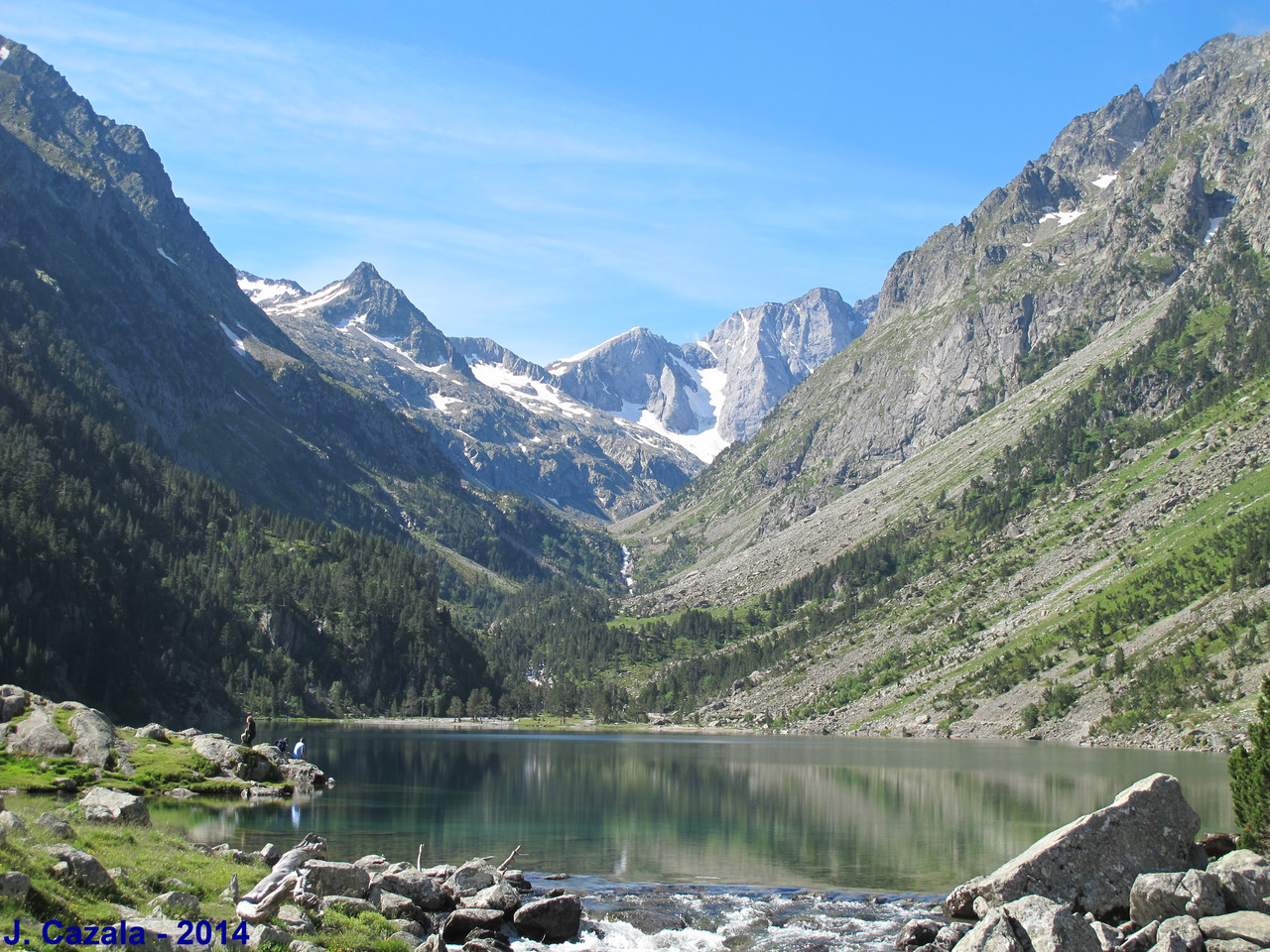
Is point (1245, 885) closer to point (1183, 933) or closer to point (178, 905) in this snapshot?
point (1183, 933)

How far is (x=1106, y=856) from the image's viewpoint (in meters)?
36.9

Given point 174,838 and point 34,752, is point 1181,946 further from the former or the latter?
point 34,752

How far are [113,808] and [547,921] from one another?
57.9 feet

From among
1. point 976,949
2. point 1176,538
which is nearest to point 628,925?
point 976,949

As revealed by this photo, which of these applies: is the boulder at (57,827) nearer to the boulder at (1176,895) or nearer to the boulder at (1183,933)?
the boulder at (1183,933)

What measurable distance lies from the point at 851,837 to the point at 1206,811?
23.5 m

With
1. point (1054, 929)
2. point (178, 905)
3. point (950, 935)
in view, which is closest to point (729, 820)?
point (950, 935)

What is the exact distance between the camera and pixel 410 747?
129 metres

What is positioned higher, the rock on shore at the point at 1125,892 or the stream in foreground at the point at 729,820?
the rock on shore at the point at 1125,892

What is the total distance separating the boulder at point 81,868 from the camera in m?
23.9

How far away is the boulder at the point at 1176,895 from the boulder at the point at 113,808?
3757 centimetres

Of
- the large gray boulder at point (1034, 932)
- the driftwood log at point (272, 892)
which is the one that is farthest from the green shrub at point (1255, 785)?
the driftwood log at point (272, 892)

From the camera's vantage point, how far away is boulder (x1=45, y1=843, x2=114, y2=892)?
2395 centimetres

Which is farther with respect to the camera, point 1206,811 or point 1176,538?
point 1176,538
